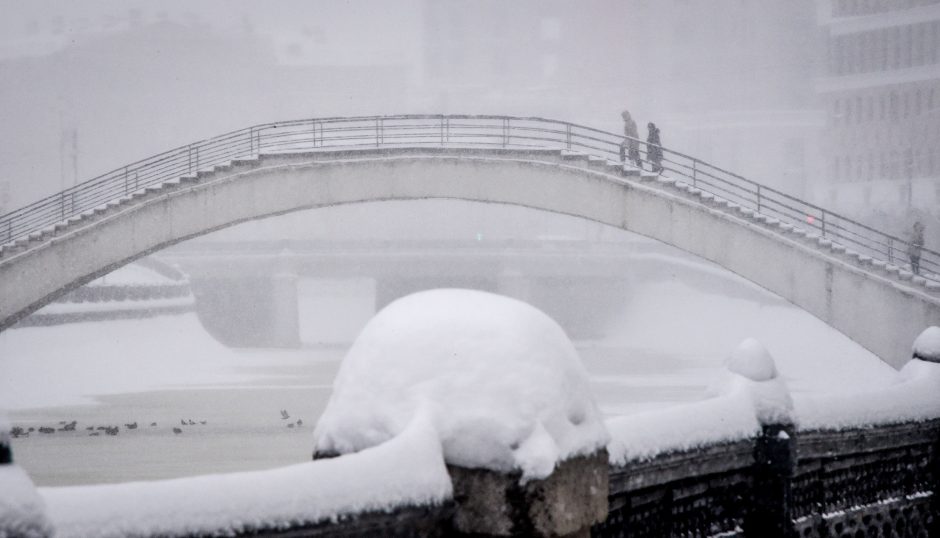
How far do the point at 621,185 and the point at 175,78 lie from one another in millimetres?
71552

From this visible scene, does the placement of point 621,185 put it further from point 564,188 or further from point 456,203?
point 456,203

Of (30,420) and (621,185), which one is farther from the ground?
(621,185)

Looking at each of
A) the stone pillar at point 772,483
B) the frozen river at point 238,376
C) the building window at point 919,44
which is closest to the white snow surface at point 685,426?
the stone pillar at point 772,483

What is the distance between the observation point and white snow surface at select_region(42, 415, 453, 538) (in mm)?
3078

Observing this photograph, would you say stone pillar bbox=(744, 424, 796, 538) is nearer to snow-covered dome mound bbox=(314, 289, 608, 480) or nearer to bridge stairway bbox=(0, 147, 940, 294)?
snow-covered dome mound bbox=(314, 289, 608, 480)

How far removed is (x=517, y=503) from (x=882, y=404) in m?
4.28

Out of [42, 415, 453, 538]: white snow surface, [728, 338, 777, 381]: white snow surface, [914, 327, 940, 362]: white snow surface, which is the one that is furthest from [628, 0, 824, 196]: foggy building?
[42, 415, 453, 538]: white snow surface

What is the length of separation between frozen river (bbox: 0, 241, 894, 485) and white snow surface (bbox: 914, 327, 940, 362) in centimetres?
1423

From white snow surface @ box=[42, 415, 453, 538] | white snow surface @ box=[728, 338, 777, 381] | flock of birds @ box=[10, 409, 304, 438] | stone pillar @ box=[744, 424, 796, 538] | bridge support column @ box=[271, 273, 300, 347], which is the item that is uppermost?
white snow surface @ box=[42, 415, 453, 538]

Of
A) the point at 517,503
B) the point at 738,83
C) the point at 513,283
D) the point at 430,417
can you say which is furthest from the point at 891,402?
the point at 738,83

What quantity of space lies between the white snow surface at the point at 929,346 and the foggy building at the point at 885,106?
50.2 m

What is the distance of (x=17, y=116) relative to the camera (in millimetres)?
90312

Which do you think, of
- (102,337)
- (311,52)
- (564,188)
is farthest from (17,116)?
(564,188)

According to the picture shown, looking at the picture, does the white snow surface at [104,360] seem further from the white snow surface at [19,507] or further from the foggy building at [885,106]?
the foggy building at [885,106]
